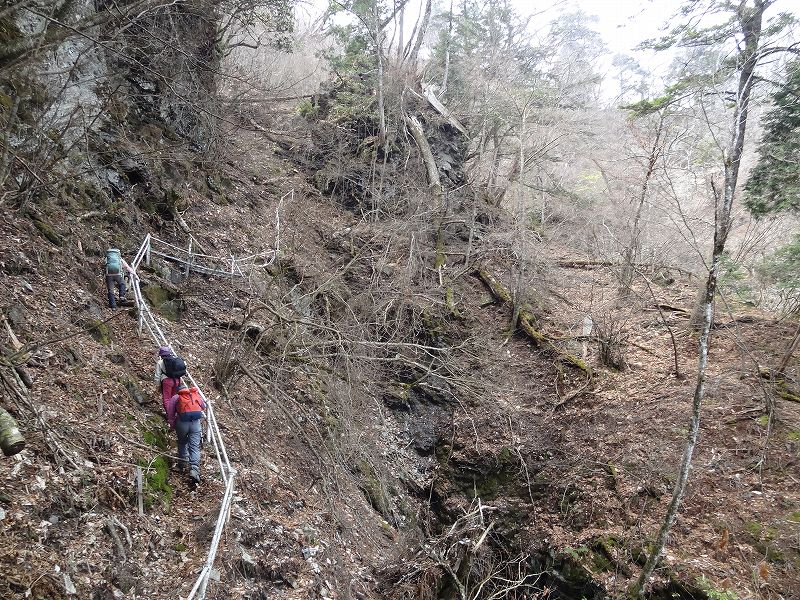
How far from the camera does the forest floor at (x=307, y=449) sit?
453 centimetres

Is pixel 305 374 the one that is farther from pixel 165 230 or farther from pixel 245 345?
pixel 165 230

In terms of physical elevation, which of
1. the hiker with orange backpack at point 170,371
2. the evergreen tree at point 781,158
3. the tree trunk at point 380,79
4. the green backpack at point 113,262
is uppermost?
the tree trunk at point 380,79

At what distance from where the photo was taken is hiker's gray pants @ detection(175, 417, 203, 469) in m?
5.38

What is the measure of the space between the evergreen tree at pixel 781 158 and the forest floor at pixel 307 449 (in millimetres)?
2523

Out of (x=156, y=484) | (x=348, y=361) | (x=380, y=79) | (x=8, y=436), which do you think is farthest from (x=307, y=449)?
(x=380, y=79)

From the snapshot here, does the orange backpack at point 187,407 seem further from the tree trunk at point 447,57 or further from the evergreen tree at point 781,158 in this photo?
the tree trunk at point 447,57

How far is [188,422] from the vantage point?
5.36 meters

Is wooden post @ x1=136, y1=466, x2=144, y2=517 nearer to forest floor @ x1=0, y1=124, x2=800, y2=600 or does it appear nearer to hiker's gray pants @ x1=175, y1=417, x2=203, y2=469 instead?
forest floor @ x1=0, y1=124, x2=800, y2=600

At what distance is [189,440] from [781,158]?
34.3ft

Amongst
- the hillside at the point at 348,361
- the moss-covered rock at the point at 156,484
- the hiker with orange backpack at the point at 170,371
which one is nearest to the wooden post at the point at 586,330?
the hillside at the point at 348,361

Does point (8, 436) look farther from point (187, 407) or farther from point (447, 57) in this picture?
point (447, 57)

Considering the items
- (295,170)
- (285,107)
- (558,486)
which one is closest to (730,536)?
(558,486)

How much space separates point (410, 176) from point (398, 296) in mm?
6126

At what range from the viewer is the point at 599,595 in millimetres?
7199
